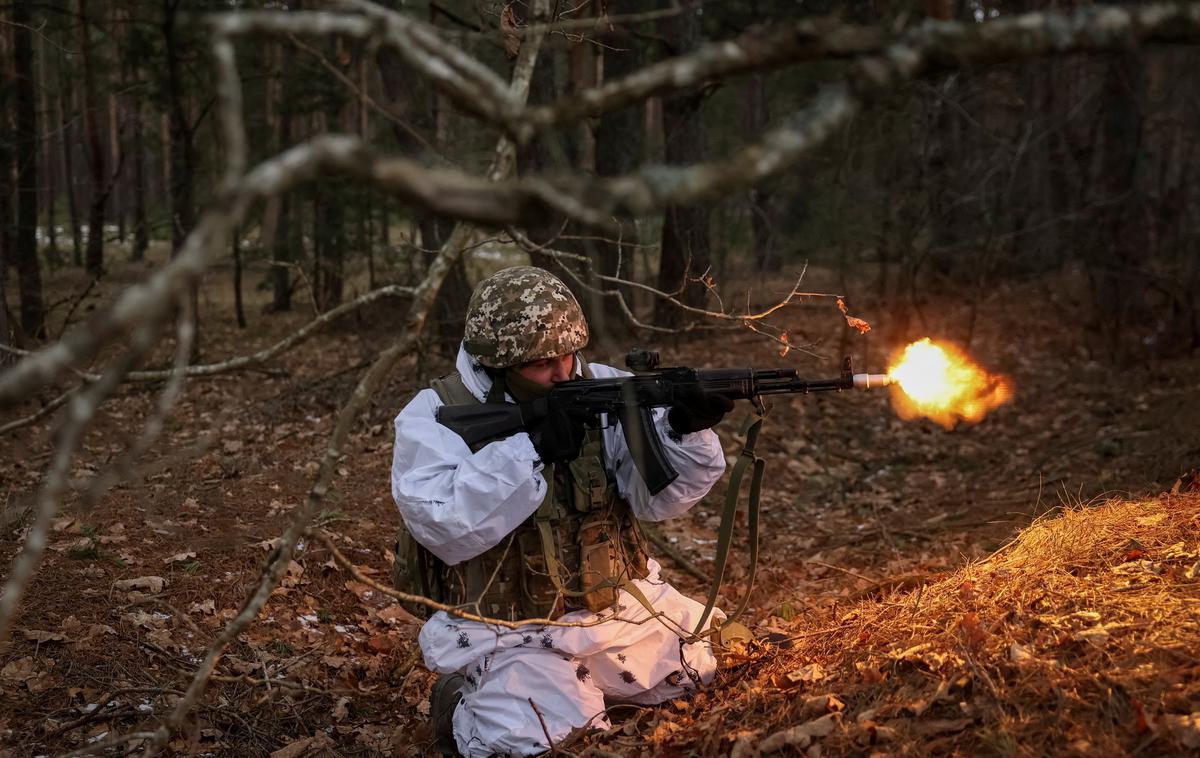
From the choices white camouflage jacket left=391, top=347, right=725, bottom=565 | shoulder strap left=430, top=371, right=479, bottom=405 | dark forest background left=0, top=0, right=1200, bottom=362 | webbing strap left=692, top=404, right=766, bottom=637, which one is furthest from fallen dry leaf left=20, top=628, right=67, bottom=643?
dark forest background left=0, top=0, right=1200, bottom=362

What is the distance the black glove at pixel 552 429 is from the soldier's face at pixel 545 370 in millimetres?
212

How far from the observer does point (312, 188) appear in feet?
46.3

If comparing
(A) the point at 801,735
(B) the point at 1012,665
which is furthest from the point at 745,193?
(A) the point at 801,735

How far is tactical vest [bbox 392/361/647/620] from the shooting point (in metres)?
4.41

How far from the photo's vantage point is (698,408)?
13.8ft

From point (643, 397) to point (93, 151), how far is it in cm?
1510

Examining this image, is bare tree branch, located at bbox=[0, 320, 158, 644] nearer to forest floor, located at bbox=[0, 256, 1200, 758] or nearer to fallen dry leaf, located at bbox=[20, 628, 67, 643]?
forest floor, located at bbox=[0, 256, 1200, 758]

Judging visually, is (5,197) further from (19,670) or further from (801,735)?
(801,735)

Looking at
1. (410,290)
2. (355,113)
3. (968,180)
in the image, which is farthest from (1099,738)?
(355,113)

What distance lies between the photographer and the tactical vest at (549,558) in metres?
4.41

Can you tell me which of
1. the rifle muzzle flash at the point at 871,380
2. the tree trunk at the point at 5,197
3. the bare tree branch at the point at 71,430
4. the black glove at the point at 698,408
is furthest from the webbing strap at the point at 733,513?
the tree trunk at the point at 5,197

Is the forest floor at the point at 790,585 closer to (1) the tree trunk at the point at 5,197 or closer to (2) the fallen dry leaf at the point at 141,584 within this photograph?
(2) the fallen dry leaf at the point at 141,584

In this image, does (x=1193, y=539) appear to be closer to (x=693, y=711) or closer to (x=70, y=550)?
(x=693, y=711)

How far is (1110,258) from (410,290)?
12078mm
